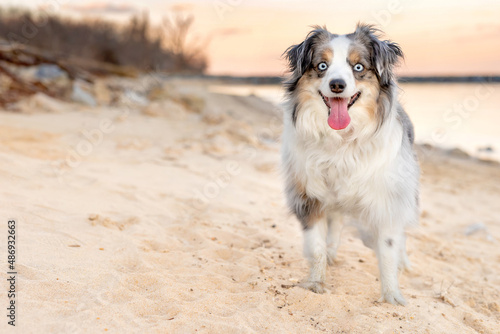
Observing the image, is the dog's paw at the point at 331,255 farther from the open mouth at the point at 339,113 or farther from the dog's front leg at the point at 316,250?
the open mouth at the point at 339,113

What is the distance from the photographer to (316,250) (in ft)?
11.1

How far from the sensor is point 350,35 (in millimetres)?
3217

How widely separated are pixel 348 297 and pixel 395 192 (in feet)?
2.68

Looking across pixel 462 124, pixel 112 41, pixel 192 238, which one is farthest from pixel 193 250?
pixel 112 41

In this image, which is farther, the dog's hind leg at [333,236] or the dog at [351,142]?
the dog's hind leg at [333,236]

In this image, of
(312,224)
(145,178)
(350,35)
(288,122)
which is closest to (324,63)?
(350,35)

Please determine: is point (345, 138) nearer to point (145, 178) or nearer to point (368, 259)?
point (368, 259)

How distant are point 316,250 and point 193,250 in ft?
3.25

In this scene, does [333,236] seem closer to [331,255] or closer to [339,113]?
[331,255]

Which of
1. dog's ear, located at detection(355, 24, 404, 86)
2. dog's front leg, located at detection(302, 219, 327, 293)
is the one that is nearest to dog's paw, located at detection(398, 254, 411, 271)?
dog's front leg, located at detection(302, 219, 327, 293)

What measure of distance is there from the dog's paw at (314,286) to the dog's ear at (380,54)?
60.1 inches

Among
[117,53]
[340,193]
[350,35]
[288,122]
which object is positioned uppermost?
[350,35]

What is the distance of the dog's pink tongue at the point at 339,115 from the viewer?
3033 mm

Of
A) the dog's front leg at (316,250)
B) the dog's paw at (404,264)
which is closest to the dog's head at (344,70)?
the dog's front leg at (316,250)
